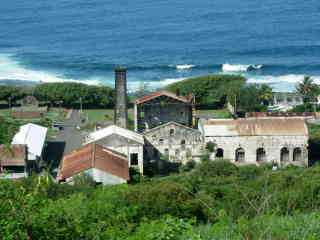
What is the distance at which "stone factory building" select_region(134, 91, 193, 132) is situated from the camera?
2026 inches

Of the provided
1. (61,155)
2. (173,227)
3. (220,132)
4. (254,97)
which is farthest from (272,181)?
(254,97)

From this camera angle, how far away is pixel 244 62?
281ft

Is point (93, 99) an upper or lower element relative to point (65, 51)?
lower

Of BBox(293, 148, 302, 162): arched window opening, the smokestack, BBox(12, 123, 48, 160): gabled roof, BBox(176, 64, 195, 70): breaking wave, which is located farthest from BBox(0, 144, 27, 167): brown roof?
BBox(176, 64, 195, 70): breaking wave

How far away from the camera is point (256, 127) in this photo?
46688 millimetres

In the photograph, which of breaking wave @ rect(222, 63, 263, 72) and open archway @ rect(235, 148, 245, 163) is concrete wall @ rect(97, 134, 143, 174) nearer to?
open archway @ rect(235, 148, 245, 163)

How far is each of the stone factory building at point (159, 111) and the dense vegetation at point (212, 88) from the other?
9946 mm

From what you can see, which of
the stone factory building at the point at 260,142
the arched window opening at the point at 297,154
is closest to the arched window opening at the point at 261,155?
the stone factory building at the point at 260,142

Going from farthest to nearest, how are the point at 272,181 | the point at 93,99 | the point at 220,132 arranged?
1. the point at 93,99
2. the point at 220,132
3. the point at 272,181

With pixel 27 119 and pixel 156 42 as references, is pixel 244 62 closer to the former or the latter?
pixel 156 42

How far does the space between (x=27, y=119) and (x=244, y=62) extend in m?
32.6

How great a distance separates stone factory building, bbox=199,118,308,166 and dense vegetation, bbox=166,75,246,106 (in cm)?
1476

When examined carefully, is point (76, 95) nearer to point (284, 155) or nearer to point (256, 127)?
point (256, 127)

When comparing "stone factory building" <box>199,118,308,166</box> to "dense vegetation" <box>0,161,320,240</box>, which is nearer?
"dense vegetation" <box>0,161,320,240</box>
